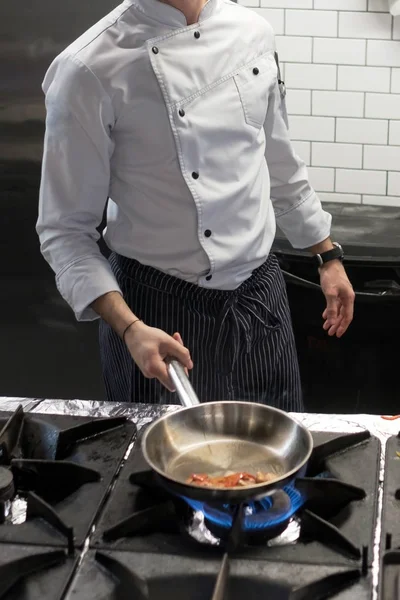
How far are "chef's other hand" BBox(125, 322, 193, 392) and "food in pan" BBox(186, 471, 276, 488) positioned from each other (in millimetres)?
228

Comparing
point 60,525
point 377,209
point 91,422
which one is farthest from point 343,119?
point 60,525

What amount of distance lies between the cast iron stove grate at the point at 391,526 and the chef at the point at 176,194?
407 mm

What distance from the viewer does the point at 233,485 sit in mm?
1009

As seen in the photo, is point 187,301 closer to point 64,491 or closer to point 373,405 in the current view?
point 64,491

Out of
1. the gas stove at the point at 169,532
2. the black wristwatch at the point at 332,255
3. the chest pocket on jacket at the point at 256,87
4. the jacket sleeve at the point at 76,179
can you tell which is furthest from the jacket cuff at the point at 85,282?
the black wristwatch at the point at 332,255

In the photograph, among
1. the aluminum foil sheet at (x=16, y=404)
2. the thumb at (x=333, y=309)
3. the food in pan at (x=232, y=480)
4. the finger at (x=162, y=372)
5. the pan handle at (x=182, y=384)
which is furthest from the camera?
the thumb at (x=333, y=309)

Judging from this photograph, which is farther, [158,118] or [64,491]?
[158,118]

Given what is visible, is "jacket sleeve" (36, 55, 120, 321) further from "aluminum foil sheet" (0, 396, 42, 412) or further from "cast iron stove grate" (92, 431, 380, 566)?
"cast iron stove grate" (92, 431, 380, 566)

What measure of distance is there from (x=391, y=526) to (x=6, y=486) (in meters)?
0.48

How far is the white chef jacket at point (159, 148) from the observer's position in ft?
4.77

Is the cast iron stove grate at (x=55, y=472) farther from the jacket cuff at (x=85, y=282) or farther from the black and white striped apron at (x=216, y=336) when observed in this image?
the black and white striped apron at (x=216, y=336)

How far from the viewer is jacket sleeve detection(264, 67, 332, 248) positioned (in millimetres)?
1756

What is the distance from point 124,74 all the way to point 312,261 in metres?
0.95

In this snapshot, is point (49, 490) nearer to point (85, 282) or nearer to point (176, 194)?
point (85, 282)
